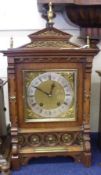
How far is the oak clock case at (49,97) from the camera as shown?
1105 mm

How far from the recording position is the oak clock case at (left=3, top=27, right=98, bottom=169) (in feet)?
3.63

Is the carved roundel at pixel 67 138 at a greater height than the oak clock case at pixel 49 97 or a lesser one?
lesser

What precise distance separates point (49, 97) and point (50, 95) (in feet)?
0.03

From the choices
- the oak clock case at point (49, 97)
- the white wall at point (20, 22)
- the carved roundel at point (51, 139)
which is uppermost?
the white wall at point (20, 22)

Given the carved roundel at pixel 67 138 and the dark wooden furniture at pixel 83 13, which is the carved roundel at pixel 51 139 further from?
the dark wooden furniture at pixel 83 13

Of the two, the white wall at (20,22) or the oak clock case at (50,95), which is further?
the white wall at (20,22)

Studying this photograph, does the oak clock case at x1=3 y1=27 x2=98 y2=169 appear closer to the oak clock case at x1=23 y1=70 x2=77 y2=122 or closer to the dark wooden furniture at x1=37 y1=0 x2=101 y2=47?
the oak clock case at x1=23 y1=70 x2=77 y2=122

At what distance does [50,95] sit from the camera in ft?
3.82

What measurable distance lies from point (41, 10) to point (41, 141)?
0.65 m

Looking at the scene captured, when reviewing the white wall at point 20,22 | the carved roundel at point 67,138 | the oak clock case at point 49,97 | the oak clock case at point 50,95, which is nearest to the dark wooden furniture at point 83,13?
the white wall at point 20,22

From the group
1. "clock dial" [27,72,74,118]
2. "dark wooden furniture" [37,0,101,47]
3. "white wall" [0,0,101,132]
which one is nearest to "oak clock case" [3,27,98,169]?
"clock dial" [27,72,74,118]

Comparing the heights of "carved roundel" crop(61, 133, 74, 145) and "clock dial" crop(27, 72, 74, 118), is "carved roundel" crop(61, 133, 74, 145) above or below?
below

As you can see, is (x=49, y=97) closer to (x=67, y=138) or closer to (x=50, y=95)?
(x=50, y=95)

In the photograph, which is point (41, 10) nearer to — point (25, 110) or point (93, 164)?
point (25, 110)
